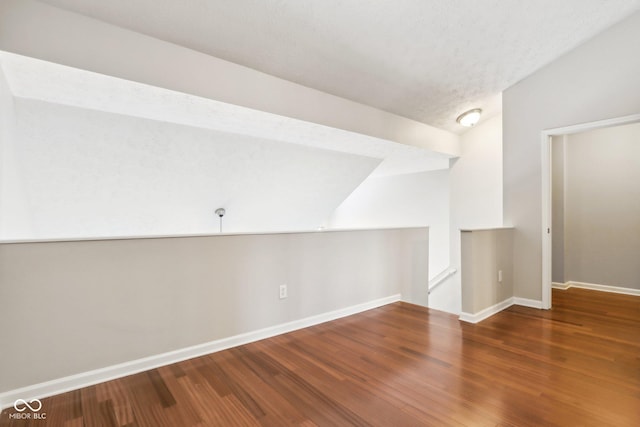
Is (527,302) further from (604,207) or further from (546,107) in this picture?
(546,107)

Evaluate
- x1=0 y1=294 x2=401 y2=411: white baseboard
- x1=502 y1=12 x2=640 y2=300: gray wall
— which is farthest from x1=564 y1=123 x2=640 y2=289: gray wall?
x1=0 y1=294 x2=401 y2=411: white baseboard

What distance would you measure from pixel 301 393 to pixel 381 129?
115 inches

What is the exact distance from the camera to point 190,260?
238cm

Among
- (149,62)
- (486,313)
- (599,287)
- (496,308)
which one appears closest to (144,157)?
(149,62)

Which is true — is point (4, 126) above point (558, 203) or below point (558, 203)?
above

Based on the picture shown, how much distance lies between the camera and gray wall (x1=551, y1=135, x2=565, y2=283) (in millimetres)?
4520

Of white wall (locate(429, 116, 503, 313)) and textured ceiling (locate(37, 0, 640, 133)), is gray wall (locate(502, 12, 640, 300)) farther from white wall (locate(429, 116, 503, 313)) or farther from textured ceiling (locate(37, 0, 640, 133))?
white wall (locate(429, 116, 503, 313))

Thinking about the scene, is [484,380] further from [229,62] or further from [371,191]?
[371,191]

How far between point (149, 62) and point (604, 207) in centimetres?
555

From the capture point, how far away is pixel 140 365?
214cm

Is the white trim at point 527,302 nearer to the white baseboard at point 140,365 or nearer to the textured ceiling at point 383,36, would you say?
the white baseboard at point 140,365

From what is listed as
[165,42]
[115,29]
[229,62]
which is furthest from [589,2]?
[115,29]

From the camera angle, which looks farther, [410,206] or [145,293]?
[410,206]

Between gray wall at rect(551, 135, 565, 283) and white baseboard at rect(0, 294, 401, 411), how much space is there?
12.0ft
